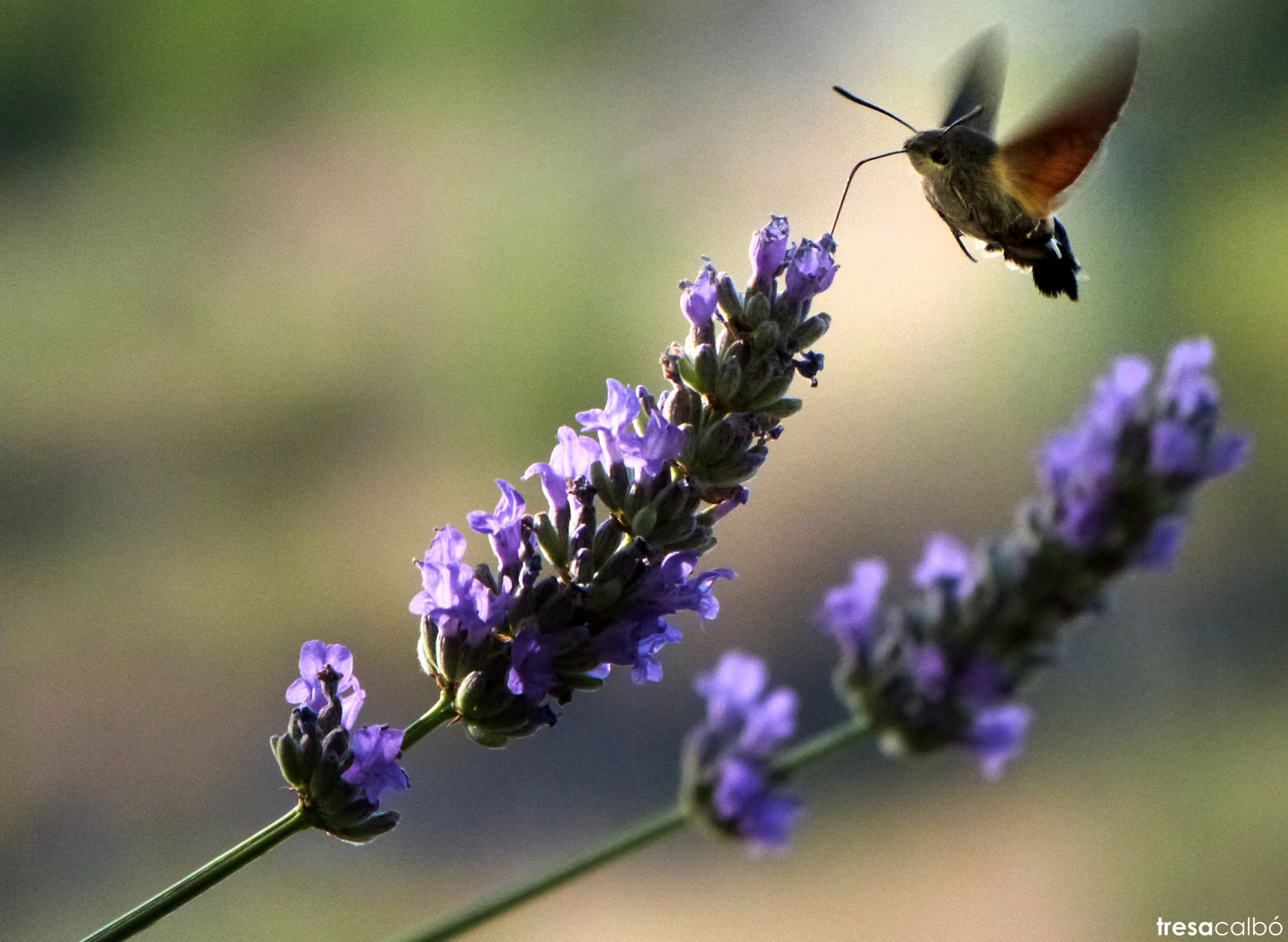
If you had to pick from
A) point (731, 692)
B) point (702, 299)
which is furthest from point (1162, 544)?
point (702, 299)

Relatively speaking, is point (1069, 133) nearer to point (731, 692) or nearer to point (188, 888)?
point (731, 692)

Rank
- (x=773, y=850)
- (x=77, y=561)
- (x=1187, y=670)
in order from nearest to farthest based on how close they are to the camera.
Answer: (x=773, y=850) → (x=77, y=561) → (x=1187, y=670)

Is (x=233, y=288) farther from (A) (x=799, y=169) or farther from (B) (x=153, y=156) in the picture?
(A) (x=799, y=169)

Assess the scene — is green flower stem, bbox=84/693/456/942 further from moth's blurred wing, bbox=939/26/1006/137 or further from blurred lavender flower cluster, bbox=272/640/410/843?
moth's blurred wing, bbox=939/26/1006/137

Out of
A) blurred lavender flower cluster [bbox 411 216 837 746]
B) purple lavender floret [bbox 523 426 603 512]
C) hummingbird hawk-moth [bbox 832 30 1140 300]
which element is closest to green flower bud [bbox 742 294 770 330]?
blurred lavender flower cluster [bbox 411 216 837 746]

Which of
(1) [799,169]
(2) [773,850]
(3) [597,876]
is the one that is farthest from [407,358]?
(2) [773,850]

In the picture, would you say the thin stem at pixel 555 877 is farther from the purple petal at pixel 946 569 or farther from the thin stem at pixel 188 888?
the purple petal at pixel 946 569

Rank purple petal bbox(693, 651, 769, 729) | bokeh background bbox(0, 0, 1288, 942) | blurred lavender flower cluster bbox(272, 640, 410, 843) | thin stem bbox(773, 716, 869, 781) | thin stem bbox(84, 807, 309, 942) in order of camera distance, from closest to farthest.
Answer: thin stem bbox(84, 807, 309, 942) → blurred lavender flower cluster bbox(272, 640, 410, 843) → thin stem bbox(773, 716, 869, 781) → purple petal bbox(693, 651, 769, 729) → bokeh background bbox(0, 0, 1288, 942)
